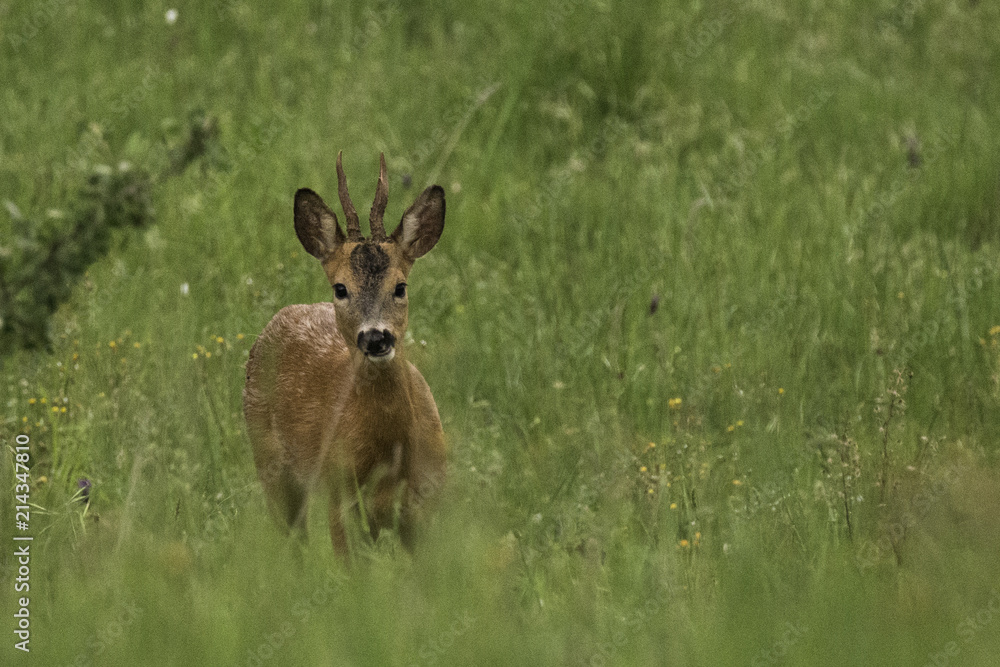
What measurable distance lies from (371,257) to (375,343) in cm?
34

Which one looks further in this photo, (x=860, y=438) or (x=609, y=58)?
(x=609, y=58)

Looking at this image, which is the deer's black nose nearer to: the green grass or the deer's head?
the deer's head

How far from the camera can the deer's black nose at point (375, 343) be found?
15.6 ft

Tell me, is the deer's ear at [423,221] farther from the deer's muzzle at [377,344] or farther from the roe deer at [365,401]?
the deer's muzzle at [377,344]

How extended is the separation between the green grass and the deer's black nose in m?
0.53

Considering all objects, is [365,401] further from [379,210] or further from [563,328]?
[563,328]

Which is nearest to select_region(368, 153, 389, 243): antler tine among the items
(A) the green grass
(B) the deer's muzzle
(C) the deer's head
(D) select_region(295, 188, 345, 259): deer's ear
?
(C) the deer's head

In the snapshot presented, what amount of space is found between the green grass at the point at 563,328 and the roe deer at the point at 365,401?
198 millimetres

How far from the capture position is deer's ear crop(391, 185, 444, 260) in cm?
511

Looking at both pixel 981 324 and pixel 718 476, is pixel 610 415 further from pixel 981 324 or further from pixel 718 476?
pixel 981 324

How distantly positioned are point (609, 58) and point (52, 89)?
127 inches

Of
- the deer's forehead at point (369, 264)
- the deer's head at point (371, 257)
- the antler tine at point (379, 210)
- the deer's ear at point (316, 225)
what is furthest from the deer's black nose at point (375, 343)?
the deer's ear at point (316, 225)

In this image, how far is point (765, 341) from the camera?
6.93 m

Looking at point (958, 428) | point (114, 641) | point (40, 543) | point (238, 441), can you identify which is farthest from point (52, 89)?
point (114, 641)
